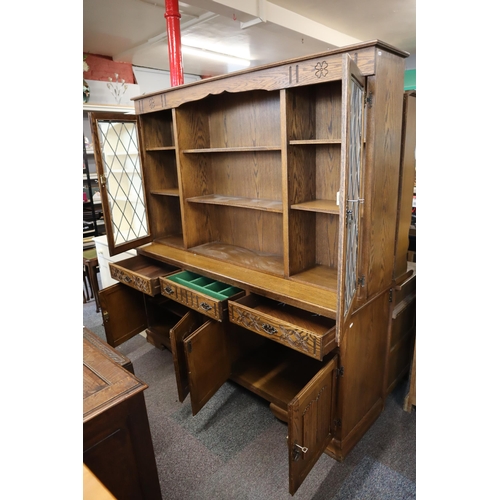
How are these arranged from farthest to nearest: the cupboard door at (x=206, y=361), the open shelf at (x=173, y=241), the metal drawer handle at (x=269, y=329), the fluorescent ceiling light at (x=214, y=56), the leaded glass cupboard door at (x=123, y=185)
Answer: the fluorescent ceiling light at (x=214, y=56) < the open shelf at (x=173, y=241) < the leaded glass cupboard door at (x=123, y=185) < the cupboard door at (x=206, y=361) < the metal drawer handle at (x=269, y=329)

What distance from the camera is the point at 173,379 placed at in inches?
93.4

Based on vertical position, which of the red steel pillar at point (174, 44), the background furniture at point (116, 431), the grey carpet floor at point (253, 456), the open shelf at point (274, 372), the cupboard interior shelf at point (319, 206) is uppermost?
the red steel pillar at point (174, 44)

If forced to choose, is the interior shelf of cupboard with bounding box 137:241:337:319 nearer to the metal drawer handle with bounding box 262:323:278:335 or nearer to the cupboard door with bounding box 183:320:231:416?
the metal drawer handle with bounding box 262:323:278:335

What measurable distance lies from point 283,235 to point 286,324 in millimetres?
539

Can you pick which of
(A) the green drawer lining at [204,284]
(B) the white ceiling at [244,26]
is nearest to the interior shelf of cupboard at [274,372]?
(A) the green drawer lining at [204,284]

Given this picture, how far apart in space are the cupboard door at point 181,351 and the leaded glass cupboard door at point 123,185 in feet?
2.46

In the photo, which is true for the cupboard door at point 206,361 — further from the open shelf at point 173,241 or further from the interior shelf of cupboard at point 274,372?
the open shelf at point 173,241

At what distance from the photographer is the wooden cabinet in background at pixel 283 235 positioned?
1.39 meters

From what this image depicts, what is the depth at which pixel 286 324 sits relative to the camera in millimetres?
1494

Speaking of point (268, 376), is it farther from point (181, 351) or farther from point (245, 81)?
point (245, 81)
